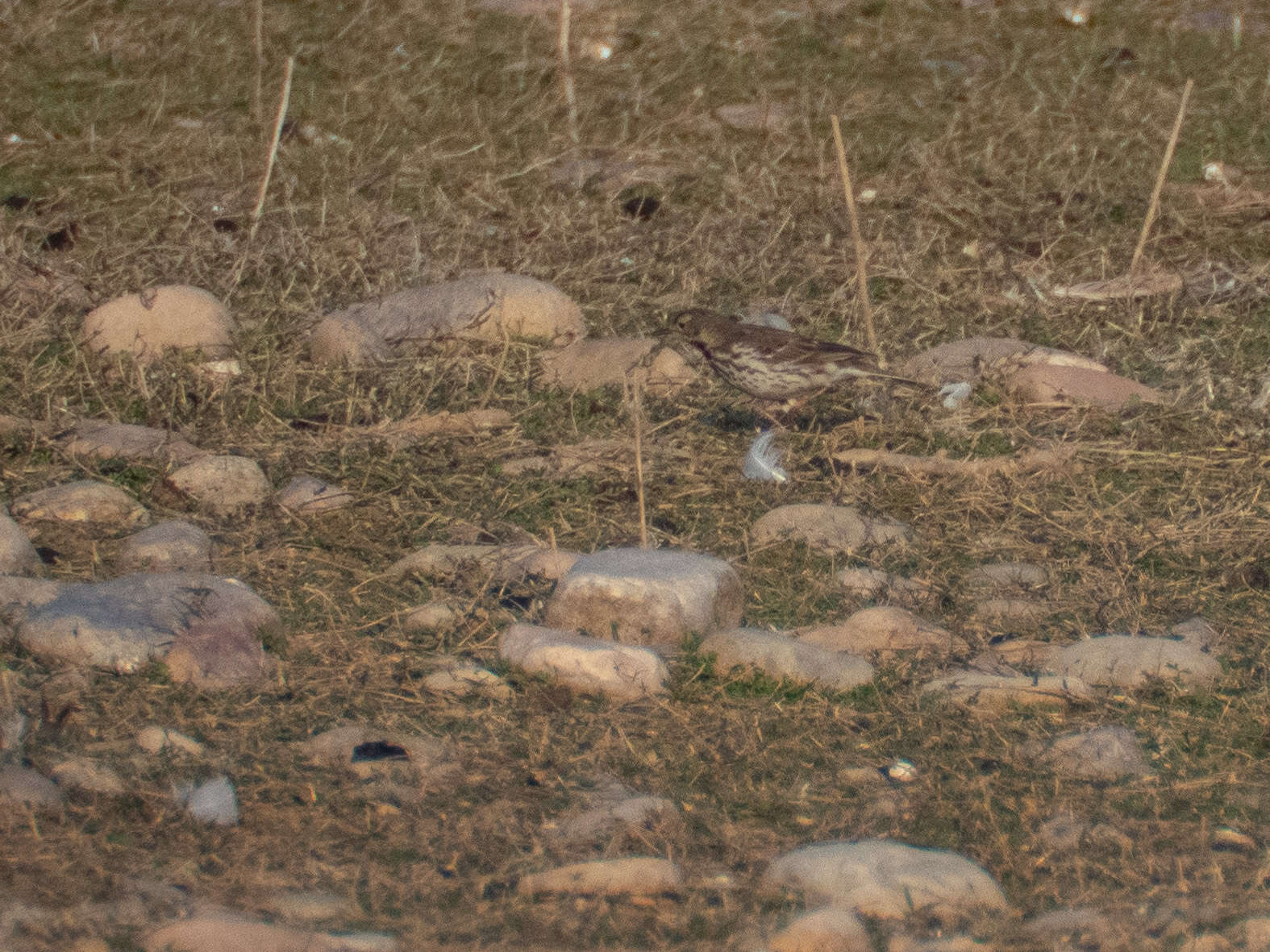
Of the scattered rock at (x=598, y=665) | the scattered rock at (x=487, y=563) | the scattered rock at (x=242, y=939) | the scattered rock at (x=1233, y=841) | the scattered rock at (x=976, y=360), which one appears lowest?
the scattered rock at (x=976, y=360)

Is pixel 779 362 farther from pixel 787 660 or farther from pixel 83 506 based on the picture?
pixel 83 506

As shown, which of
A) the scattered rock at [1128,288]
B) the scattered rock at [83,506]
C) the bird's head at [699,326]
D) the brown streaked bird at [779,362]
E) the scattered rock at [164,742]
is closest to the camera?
the scattered rock at [164,742]

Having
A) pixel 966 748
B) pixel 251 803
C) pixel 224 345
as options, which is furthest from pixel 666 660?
pixel 224 345

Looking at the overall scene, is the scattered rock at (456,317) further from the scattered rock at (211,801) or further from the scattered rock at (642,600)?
the scattered rock at (211,801)

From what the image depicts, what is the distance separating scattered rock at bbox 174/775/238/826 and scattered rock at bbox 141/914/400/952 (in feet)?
1.53

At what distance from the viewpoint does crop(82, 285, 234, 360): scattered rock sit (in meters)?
6.75

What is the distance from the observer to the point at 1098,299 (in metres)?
7.86

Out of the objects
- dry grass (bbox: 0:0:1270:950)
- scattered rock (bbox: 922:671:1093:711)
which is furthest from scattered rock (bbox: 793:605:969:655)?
scattered rock (bbox: 922:671:1093:711)

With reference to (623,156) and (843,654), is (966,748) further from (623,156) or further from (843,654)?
(623,156)

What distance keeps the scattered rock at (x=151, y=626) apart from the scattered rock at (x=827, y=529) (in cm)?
172

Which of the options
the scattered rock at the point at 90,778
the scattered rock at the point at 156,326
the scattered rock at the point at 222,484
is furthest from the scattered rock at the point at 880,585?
the scattered rock at the point at 156,326

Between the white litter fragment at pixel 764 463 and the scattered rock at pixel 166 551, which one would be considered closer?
the scattered rock at pixel 166 551

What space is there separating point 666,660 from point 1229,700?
1449 mm

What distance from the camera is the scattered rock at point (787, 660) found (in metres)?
4.11
